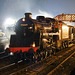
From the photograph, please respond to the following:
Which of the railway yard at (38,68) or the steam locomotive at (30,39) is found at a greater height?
the steam locomotive at (30,39)

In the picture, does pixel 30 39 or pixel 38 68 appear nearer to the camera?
pixel 38 68

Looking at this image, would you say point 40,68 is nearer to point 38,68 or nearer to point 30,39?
point 38,68

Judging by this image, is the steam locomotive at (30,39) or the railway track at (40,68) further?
the steam locomotive at (30,39)

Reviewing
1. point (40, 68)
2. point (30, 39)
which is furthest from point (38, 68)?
point (30, 39)

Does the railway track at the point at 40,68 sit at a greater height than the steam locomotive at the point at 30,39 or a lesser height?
lesser

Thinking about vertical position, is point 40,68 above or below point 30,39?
below

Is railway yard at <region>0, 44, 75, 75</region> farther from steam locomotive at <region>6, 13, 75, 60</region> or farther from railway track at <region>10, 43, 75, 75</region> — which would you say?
steam locomotive at <region>6, 13, 75, 60</region>

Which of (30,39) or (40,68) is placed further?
(30,39)

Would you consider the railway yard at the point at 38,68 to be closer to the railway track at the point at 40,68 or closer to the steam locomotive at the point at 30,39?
the railway track at the point at 40,68

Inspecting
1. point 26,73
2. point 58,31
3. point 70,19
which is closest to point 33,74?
point 26,73

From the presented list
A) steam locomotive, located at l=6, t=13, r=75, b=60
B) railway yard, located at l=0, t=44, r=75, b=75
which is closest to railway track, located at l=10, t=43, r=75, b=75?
railway yard, located at l=0, t=44, r=75, b=75

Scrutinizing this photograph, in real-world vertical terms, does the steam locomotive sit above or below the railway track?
above

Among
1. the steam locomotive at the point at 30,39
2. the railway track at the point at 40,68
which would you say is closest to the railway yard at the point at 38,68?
the railway track at the point at 40,68

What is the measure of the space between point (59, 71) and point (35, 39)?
2875 millimetres
